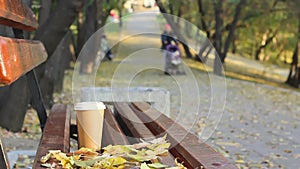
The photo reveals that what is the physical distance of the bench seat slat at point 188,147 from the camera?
2275 mm

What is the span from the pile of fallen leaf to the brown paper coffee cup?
36 centimetres

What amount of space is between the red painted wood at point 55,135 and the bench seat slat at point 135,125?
0.40 meters

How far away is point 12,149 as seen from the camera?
6.66 meters

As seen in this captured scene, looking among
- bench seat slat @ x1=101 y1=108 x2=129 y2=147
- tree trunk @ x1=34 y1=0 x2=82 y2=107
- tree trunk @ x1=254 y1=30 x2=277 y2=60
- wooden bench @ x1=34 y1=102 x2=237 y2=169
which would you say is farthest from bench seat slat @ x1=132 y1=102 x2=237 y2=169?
tree trunk @ x1=254 y1=30 x2=277 y2=60

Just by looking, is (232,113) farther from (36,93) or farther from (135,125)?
(135,125)

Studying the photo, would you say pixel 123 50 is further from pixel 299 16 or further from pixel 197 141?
pixel 299 16

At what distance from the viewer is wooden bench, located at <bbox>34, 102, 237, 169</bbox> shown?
7.81 feet

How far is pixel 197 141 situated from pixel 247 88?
54.5 feet

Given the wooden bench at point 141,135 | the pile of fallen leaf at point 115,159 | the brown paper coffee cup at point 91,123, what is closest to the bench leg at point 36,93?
the wooden bench at point 141,135

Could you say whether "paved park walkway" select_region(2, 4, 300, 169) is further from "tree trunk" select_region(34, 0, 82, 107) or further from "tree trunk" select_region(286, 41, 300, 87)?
"tree trunk" select_region(286, 41, 300, 87)

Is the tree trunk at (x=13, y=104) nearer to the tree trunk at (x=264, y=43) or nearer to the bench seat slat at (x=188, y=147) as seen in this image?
the bench seat slat at (x=188, y=147)

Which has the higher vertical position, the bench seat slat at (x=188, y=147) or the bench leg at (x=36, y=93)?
the bench seat slat at (x=188, y=147)

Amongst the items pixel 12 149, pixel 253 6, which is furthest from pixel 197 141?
pixel 253 6

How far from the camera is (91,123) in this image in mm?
3035
